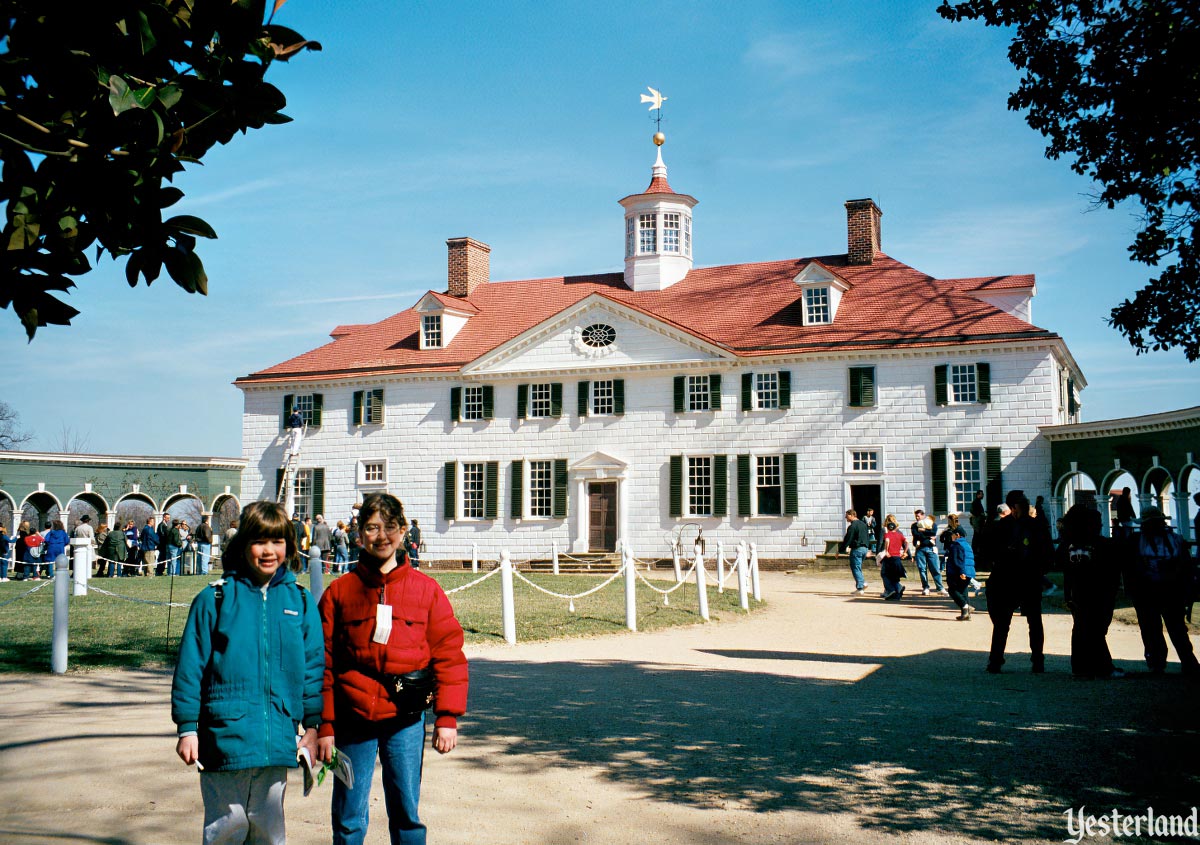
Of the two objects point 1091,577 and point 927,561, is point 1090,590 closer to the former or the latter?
point 1091,577

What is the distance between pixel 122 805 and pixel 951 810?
4729 mm

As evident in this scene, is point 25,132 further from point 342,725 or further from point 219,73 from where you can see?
point 342,725

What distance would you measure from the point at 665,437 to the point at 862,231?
33.5ft

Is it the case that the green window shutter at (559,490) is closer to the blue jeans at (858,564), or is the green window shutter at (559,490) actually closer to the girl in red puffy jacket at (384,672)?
the blue jeans at (858,564)

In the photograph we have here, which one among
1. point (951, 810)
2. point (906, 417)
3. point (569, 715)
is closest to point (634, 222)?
point (906, 417)

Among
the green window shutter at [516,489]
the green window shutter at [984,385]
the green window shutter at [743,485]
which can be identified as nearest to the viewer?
the green window shutter at [984,385]

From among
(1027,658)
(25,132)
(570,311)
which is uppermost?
(570,311)

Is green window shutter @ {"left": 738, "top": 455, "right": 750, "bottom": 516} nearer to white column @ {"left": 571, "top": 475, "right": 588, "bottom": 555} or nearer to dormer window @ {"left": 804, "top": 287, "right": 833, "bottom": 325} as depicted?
dormer window @ {"left": 804, "top": 287, "right": 833, "bottom": 325}

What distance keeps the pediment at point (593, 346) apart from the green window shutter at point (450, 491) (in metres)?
3.36

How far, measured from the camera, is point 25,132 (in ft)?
13.0

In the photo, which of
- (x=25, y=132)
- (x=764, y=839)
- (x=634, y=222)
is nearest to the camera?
(x=25, y=132)

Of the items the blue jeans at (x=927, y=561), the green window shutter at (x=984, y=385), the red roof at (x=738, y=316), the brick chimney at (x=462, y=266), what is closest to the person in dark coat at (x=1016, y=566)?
the blue jeans at (x=927, y=561)

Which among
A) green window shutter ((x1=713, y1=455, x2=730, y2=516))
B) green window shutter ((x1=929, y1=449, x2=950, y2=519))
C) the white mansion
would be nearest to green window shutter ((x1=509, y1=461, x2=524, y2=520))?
the white mansion

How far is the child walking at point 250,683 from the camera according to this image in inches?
166
